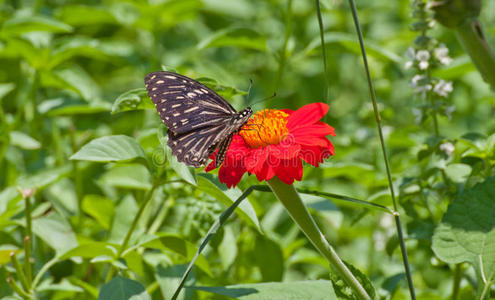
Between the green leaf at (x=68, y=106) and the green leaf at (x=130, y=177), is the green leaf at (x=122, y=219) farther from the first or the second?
the green leaf at (x=68, y=106)

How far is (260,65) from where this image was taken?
2688 millimetres

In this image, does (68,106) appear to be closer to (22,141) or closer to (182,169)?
(22,141)

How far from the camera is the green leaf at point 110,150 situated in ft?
2.81

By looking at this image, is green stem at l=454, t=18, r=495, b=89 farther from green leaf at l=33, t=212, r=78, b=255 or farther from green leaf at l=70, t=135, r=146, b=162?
green leaf at l=33, t=212, r=78, b=255

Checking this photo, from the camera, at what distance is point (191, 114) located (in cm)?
100

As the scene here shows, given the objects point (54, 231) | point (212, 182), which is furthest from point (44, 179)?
point (212, 182)

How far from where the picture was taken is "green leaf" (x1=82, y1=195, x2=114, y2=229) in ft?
4.47

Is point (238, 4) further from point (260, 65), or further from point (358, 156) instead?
point (358, 156)

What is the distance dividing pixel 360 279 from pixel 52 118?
4.06ft

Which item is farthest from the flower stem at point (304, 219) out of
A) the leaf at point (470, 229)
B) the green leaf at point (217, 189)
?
the leaf at point (470, 229)

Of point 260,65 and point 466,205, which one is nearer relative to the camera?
point 466,205

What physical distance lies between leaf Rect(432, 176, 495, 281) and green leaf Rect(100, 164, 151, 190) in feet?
2.54

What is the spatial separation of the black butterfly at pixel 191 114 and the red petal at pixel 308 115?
79 mm

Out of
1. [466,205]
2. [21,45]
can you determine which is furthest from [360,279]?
[21,45]
